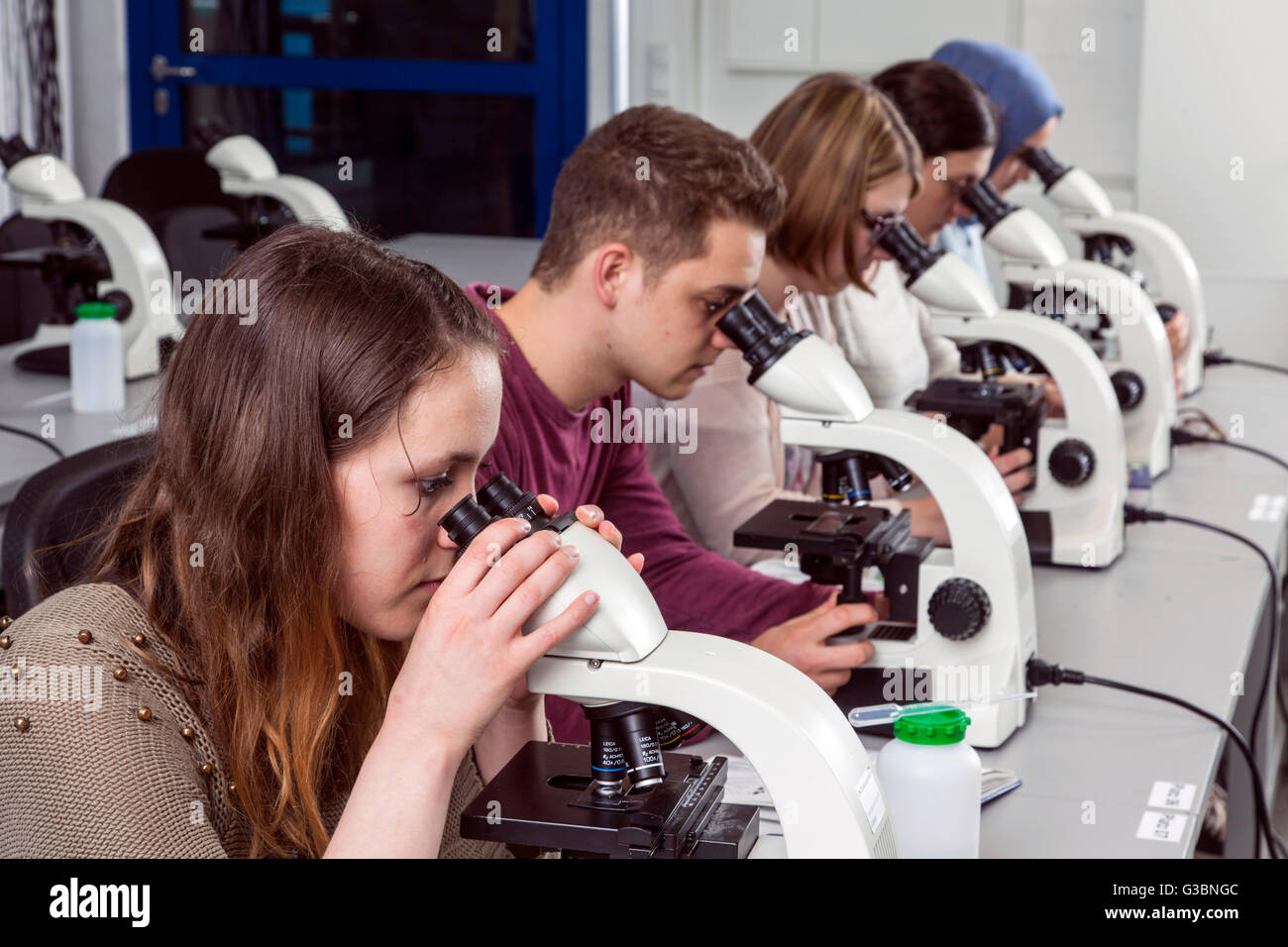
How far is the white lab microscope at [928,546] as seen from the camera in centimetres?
146

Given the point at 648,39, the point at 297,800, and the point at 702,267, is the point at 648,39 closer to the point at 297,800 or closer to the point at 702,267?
the point at 702,267

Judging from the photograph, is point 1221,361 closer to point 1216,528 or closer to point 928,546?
point 1216,528

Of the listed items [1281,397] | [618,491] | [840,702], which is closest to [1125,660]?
[840,702]

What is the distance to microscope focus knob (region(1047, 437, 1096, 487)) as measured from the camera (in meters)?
2.03

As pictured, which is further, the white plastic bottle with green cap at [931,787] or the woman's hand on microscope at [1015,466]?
the woman's hand on microscope at [1015,466]

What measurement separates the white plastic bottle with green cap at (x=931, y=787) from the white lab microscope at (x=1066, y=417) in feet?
3.16

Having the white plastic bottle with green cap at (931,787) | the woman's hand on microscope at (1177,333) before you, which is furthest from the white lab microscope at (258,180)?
the white plastic bottle with green cap at (931,787)

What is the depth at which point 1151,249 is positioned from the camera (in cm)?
312

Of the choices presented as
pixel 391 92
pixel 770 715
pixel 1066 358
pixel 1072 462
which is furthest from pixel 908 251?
pixel 391 92

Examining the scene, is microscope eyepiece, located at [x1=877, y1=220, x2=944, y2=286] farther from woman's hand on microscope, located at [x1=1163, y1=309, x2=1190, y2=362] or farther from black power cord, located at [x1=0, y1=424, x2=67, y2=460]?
black power cord, located at [x1=0, y1=424, x2=67, y2=460]

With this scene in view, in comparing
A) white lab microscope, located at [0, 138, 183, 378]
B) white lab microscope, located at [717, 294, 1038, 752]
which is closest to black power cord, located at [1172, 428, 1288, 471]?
white lab microscope, located at [717, 294, 1038, 752]

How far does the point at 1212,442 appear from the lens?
2703 millimetres

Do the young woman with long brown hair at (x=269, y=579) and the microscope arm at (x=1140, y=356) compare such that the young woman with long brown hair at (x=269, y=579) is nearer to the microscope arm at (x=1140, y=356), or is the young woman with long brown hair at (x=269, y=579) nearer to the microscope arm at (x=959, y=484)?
the microscope arm at (x=959, y=484)
